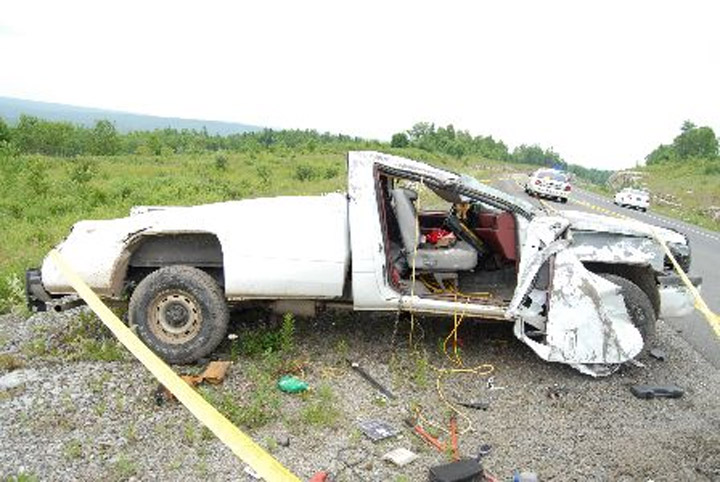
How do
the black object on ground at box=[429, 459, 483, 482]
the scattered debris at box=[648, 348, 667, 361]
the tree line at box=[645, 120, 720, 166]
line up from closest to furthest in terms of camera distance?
the black object on ground at box=[429, 459, 483, 482]
the scattered debris at box=[648, 348, 667, 361]
the tree line at box=[645, 120, 720, 166]

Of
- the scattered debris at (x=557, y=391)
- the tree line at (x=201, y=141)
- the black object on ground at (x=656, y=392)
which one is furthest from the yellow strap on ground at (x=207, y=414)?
the tree line at (x=201, y=141)

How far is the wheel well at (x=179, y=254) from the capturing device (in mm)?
5492

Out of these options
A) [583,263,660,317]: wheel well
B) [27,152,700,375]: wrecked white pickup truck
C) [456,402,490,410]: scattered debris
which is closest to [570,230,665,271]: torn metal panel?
[27,152,700,375]: wrecked white pickup truck

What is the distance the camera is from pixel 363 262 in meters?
5.16

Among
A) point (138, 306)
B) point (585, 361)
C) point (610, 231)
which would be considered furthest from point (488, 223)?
point (138, 306)

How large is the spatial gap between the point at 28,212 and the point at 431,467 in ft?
39.0

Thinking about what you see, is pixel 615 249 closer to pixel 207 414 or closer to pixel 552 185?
pixel 207 414

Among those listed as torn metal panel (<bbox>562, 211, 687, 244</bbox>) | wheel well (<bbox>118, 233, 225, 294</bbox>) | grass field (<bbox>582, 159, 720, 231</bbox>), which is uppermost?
torn metal panel (<bbox>562, 211, 687, 244</bbox>)

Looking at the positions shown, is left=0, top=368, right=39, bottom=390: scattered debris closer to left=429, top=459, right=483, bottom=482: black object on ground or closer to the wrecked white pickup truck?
the wrecked white pickup truck

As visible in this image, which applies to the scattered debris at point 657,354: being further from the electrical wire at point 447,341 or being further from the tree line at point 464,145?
the tree line at point 464,145

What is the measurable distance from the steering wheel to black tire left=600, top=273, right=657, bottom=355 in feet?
3.49

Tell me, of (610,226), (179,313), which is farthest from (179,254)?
(610,226)

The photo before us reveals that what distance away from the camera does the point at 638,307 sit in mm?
5605

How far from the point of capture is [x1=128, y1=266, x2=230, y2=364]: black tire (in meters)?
5.13
